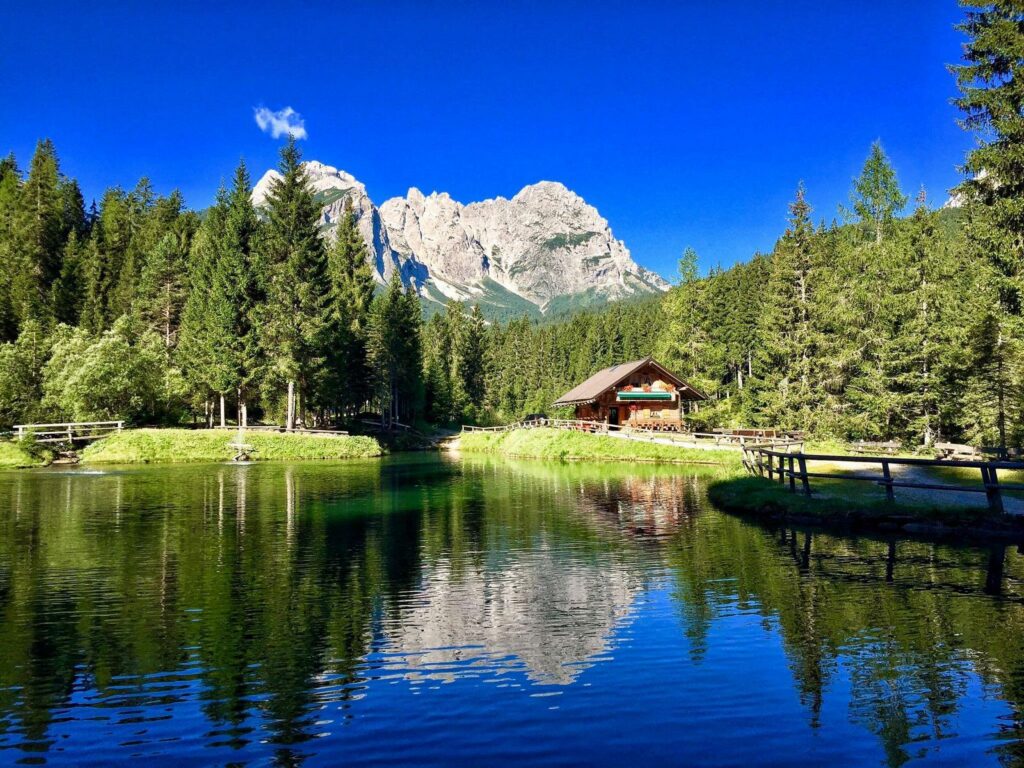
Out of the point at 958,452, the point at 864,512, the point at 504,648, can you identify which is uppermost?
the point at 958,452

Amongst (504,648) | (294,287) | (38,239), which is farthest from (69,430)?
(504,648)

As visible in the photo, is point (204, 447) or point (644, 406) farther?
point (644, 406)

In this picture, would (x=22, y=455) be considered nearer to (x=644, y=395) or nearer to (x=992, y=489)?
(x=644, y=395)

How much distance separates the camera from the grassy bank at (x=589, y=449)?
44319 millimetres

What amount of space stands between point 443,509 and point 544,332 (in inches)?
4589

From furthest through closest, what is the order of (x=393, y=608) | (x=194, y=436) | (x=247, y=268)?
(x=247, y=268) → (x=194, y=436) → (x=393, y=608)

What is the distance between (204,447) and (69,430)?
915 centimetres

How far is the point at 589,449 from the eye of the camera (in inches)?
2036

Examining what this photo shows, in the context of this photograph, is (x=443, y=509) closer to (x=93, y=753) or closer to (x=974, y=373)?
(x=93, y=753)

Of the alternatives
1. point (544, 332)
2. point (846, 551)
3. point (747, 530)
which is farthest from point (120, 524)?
point (544, 332)

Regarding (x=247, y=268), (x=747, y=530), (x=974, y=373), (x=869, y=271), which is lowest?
(x=747, y=530)

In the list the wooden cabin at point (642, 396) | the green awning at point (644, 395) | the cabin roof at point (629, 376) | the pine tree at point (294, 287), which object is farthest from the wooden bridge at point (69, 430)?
the green awning at point (644, 395)

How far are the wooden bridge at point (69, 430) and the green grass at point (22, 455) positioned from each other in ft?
7.25

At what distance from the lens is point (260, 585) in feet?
41.4
